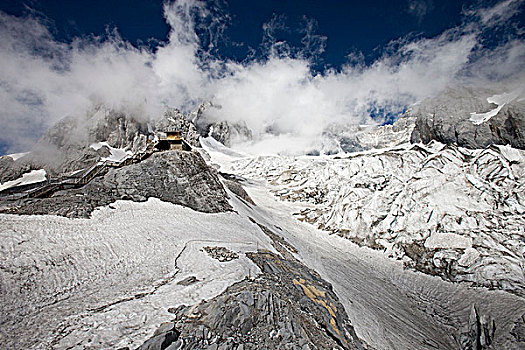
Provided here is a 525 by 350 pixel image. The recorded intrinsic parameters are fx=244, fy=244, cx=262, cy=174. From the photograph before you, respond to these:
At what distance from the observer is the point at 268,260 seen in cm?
1588

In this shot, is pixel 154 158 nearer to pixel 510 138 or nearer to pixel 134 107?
pixel 510 138

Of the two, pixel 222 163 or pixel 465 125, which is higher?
pixel 465 125

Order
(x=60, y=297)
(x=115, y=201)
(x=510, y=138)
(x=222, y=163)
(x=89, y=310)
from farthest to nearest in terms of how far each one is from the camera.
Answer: (x=222, y=163), (x=510, y=138), (x=115, y=201), (x=60, y=297), (x=89, y=310)

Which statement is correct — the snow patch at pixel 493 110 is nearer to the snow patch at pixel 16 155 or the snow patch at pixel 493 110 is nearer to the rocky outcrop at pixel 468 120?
the rocky outcrop at pixel 468 120

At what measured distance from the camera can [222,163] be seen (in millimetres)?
161625

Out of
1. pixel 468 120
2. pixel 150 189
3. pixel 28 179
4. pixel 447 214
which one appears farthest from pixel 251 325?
pixel 28 179

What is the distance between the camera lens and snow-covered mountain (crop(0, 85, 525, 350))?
804cm

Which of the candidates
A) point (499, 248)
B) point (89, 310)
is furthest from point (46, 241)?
point (499, 248)

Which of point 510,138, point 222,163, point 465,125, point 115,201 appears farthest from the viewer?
point 222,163

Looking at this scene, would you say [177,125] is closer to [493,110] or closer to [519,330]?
[493,110]

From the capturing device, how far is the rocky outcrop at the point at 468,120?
149ft

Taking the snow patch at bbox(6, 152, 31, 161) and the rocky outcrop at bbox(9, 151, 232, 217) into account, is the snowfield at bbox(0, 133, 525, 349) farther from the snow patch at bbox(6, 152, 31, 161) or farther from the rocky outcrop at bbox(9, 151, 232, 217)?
the snow patch at bbox(6, 152, 31, 161)

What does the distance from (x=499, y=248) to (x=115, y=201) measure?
3751 cm

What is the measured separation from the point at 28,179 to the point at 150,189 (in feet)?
377
